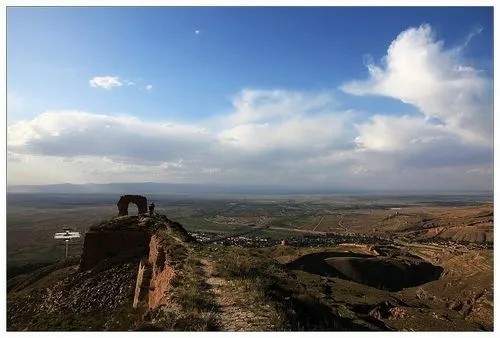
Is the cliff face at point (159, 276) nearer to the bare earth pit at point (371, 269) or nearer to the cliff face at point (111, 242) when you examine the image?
the cliff face at point (111, 242)

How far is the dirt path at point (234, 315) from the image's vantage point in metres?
9.20

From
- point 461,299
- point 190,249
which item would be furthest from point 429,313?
point 190,249

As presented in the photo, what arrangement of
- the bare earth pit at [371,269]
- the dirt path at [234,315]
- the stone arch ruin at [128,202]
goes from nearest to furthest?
the dirt path at [234,315], the stone arch ruin at [128,202], the bare earth pit at [371,269]

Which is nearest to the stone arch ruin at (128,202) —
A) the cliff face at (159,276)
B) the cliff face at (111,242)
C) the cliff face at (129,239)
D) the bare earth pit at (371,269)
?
the cliff face at (129,239)

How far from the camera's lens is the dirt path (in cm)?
920

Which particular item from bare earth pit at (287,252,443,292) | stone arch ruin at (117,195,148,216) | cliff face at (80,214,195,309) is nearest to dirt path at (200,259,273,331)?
cliff face at (80,214,195,309)

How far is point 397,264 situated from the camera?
4091 centimetres

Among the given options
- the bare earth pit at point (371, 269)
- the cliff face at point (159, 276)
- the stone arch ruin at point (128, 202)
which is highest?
the stone arch ruin at point (128, 202)

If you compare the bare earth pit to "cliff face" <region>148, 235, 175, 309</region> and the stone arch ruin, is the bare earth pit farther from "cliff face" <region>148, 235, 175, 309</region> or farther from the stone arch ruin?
"cliff face" <region>148, 235, 175, 309</region>

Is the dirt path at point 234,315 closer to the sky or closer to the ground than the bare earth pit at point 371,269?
closer to the sky

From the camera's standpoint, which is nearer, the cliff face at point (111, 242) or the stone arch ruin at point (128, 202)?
the cliff face at point (111, 242)

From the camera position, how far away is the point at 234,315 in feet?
32.6

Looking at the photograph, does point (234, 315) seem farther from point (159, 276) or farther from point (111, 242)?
point (111, 242)

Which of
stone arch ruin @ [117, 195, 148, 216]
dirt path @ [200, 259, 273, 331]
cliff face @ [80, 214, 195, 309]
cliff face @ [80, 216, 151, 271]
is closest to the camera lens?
dirt path @ [200, 259, 273, 331]
